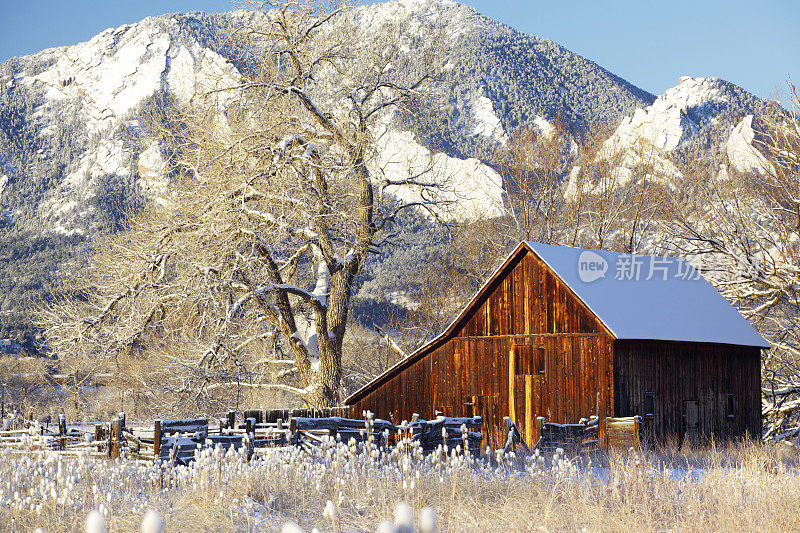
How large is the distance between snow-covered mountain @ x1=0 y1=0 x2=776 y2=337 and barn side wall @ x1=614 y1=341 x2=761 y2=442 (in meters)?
25.0

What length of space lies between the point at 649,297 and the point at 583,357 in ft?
13.0

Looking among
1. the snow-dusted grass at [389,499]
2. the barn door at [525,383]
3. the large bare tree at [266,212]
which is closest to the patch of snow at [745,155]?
the barn door at [525,383]

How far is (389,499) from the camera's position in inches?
358

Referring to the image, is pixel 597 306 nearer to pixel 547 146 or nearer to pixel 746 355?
pixel 746 355

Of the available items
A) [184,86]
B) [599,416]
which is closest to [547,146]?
[184,86]

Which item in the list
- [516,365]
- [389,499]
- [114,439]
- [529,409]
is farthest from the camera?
[516,365]

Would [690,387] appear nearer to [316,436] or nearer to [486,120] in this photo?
[316,436]

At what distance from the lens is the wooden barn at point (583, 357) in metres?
20.7

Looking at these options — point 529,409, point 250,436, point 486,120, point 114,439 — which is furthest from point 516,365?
point 486,120

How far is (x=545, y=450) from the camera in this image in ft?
52.7

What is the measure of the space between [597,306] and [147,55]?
173316 mm

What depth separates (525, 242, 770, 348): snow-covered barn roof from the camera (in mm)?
21094

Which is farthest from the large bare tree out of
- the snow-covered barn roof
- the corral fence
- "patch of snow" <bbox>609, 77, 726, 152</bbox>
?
"patch of snow" <bbox>609, 77, 726, 152</bbox>

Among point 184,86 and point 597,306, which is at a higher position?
point 184,86
